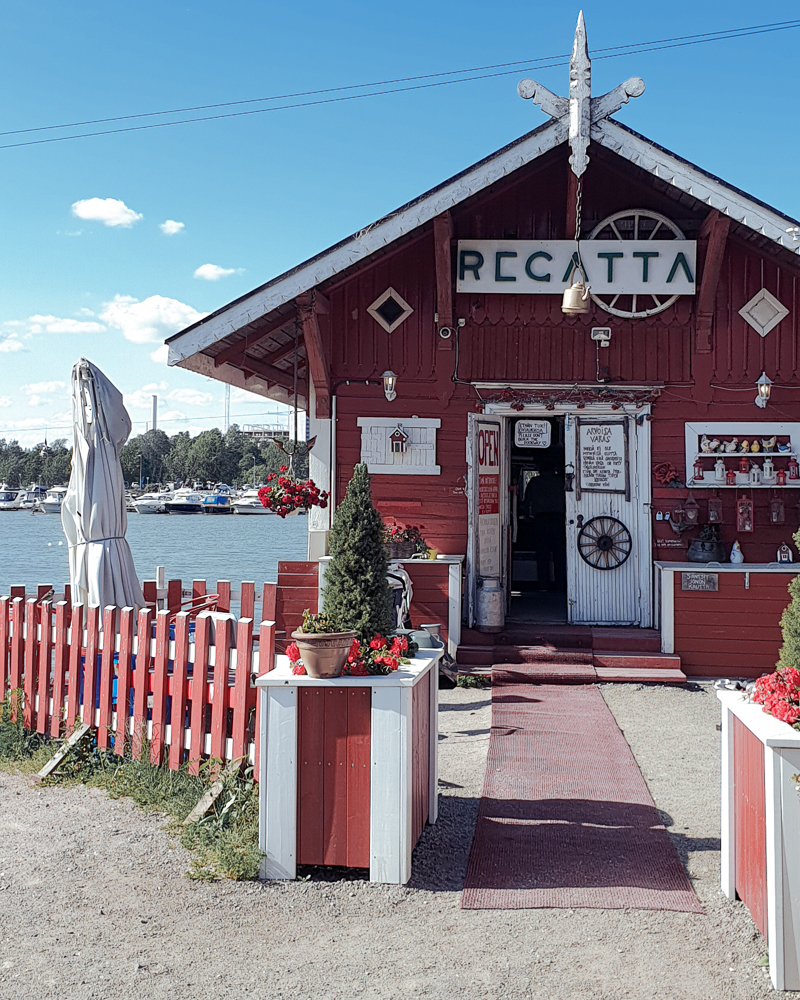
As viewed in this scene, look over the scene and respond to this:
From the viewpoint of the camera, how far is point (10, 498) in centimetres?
10619

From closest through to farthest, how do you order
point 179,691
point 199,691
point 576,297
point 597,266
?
point 199,691 < point 179,691 < point 576,297 < point 597,266

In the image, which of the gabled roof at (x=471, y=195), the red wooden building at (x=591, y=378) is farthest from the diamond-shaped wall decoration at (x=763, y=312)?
the gabled roof at (x=471, y=195)

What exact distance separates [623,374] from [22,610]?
21.0ft

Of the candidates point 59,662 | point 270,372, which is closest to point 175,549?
point 270,372

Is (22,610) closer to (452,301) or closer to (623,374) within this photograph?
(452,301)

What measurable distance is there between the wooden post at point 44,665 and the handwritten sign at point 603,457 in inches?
230

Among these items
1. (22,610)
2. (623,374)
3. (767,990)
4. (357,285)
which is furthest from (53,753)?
Result: (623,374)

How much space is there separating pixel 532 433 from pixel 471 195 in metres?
3.50

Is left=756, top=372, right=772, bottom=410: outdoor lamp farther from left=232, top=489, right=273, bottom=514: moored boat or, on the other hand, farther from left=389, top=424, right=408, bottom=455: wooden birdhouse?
left=232, top=489, right=273, bottom=514: moored boat

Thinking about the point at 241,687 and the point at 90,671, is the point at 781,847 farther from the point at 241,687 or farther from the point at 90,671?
the point at 90,671

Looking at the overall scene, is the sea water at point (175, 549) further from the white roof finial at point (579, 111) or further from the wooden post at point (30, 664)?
the white roof finial at point (579, 111)

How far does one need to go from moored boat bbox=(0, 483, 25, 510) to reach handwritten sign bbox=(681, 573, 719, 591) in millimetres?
97900

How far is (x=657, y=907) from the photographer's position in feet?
13.4

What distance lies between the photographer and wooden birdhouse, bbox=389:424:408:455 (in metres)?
10.3
